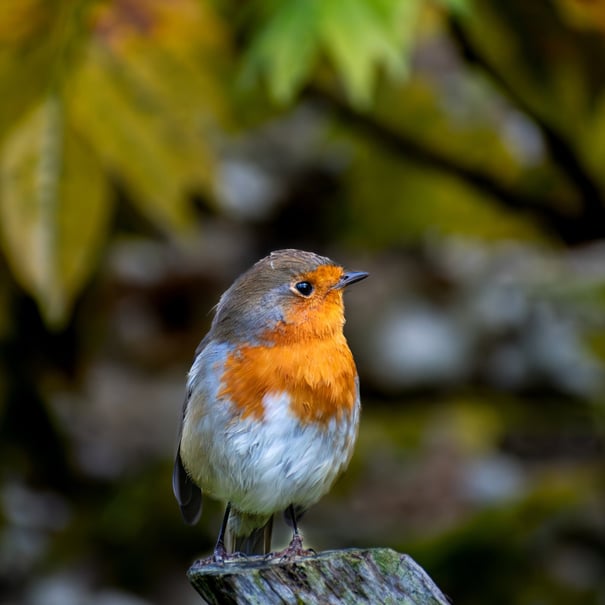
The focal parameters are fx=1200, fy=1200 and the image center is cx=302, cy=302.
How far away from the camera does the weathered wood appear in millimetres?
1982

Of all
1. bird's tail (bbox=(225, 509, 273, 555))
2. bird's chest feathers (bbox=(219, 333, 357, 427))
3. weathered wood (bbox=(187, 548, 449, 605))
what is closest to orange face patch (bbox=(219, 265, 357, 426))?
bird's chest feathers (bbox=(219, 333, 357, 427))

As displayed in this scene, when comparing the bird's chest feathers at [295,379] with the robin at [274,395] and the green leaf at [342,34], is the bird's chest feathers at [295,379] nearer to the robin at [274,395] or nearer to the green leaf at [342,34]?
the robin at [274,395]

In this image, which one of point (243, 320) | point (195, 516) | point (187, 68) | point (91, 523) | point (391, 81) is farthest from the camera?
point (91, 523)

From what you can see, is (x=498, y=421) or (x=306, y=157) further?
(x=306, y=157)

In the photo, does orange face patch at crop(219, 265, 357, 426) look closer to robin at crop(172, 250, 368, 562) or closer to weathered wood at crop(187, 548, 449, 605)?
robin at crop(172, 250, 368, 562)

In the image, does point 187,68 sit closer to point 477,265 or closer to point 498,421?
point 498,421

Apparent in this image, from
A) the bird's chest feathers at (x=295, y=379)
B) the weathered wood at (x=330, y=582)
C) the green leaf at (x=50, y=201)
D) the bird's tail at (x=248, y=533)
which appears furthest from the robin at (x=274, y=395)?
the weathered wood at (x=330, y=582)

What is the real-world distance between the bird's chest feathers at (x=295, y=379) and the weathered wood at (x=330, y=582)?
30.3 inches

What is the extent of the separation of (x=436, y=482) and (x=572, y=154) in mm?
2027

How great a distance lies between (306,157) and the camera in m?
7.02

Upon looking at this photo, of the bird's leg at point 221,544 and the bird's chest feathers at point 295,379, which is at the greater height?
the bird's chest feathers at point 295,379

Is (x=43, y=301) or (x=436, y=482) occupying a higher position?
(x=43, y=301)

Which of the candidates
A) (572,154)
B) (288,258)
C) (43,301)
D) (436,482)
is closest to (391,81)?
(572,154)

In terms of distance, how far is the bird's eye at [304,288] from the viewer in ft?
9.88
